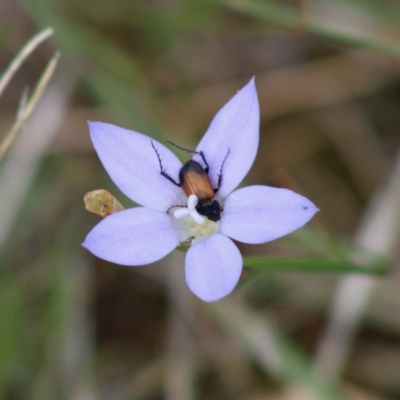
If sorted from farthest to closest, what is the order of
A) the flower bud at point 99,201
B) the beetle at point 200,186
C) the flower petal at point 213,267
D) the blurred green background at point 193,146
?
1. the blurred green background at point 193,146
2. the beetle at point 200,186
3. the flower bud at point 99,201
4. the flower petal at point 213,267

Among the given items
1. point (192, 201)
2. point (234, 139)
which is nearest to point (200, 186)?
point (192, 201)

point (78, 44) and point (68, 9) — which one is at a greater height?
point (68, 9)

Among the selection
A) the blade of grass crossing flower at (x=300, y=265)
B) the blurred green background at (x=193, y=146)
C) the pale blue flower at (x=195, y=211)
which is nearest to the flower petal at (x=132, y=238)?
the pale blue flower at (x=195, y=211)

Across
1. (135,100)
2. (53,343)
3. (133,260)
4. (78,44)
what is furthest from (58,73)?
(133,260)

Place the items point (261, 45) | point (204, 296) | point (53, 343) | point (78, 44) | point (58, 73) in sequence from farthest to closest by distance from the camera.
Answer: point (261, 45)
point (58, 73)
point (78, 44)
point (53, 343)
point (204, 296)

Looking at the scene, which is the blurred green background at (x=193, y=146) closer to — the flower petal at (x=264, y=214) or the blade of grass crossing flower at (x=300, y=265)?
Answer: the blade of grass crossing flower at (x=300, y=265)

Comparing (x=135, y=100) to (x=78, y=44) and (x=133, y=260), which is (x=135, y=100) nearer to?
(x=78, y=44)

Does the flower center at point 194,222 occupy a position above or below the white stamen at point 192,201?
below
